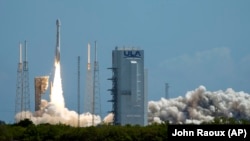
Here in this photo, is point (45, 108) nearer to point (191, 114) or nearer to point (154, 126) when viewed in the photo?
point (191, 114)

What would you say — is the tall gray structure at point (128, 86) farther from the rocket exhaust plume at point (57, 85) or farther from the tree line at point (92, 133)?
the tree line at point (92, 133)

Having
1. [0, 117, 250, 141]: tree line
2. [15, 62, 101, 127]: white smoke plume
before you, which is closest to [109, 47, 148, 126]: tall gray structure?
[15, 62, 101, 127]: white smoke plume

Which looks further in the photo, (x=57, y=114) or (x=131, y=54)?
(x=131, y=54)

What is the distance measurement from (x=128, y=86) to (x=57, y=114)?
25.4 ft

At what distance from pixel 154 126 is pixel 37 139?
659 cm

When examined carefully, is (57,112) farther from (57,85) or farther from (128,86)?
(128,86)
